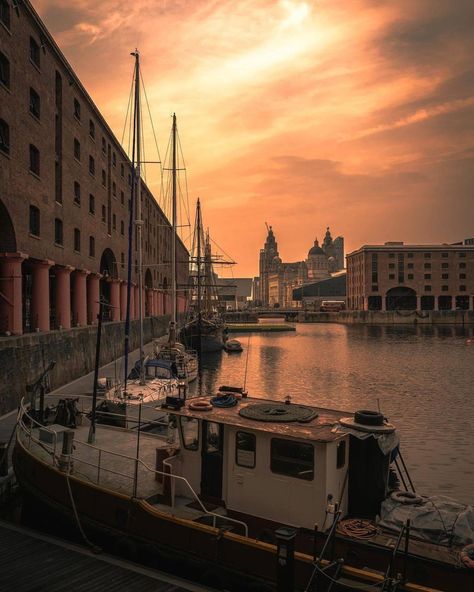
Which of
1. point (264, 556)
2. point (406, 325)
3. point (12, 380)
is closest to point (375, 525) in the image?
point (264, 556)

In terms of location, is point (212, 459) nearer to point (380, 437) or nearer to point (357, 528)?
point (357, 528)

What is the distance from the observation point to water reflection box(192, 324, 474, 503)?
2780 centimetres

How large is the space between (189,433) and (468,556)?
22.7ft

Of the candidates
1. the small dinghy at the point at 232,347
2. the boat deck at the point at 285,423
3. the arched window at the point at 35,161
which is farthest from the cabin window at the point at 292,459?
the small dinghy at the point at 232,347

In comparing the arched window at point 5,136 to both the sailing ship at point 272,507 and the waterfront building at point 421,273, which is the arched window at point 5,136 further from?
the waterfront building at point 421,273

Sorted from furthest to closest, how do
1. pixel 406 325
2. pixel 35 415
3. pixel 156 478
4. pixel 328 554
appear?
pixel 406 325 < pixel 35 415 < pixel 156 478 < pixel 328 554

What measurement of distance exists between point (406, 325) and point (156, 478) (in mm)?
150369

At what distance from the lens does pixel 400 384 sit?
52.3 meters

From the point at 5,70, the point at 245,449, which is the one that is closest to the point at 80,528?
the point at 245,449

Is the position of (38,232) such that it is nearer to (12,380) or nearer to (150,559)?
(12,380)

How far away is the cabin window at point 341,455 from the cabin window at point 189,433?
3662 millimetres

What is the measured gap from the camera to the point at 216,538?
11.8m

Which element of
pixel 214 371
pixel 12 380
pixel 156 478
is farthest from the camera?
pixel 214 371

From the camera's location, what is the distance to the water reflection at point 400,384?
91.2 ft
